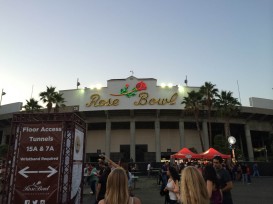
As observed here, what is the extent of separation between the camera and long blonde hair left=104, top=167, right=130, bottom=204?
10.1ft

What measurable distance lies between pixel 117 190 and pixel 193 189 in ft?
3.21

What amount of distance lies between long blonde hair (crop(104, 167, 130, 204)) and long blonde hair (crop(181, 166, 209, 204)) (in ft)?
2.48

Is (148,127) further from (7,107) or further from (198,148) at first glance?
(7,107)

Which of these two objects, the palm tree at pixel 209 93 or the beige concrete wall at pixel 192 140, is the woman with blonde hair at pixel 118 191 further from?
the beige concrete wall at pixel 192 140

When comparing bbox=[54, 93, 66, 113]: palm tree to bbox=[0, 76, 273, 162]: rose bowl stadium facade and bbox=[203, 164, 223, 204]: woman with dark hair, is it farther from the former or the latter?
bbox=[203, 164, 223, 204]: woman with dark hair

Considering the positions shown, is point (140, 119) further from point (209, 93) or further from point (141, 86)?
point (209, 93)

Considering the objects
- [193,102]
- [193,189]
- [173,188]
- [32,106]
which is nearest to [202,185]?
[193,189]

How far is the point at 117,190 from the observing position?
10.2 feet

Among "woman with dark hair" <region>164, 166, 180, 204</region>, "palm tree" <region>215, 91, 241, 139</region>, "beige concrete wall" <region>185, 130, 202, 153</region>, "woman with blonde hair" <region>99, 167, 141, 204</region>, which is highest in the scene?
"palm tree" <region>215, 91, 241, 139</region>

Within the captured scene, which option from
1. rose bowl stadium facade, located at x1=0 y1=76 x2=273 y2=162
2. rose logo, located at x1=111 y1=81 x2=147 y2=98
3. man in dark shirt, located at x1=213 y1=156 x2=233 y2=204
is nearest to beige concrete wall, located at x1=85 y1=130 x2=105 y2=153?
rose bowl stadium facade, located at x1=0 y1=76 x2=273 y2=162

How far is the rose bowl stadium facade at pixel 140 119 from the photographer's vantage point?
43.8 metres

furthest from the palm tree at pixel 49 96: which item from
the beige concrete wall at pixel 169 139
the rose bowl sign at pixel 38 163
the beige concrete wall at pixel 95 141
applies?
the rose bowl sign at pixel 38 163

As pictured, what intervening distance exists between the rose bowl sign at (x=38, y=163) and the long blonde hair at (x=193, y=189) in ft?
20.9

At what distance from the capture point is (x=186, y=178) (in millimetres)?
3164
